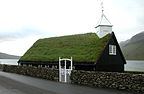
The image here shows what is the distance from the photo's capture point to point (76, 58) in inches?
1455

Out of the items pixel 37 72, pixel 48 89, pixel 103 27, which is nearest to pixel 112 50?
A: pixel 103 27

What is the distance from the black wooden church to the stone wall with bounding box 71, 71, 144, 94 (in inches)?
326

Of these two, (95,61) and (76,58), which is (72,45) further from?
(95,61)

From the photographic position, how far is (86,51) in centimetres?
3775

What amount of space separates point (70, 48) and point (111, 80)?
2047cm

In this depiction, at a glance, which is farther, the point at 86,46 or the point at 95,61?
the point at 86,46

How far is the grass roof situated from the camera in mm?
36531

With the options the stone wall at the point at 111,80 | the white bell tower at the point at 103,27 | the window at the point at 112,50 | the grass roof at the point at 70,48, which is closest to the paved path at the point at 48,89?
the stone wall at the point at 111,80

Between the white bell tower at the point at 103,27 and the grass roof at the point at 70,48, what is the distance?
36.6 inches

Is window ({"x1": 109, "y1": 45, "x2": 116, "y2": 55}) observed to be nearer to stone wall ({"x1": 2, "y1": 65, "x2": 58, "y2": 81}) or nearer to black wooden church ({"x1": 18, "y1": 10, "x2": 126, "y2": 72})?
black wooden church ({"x1": 18, "y1": 10, "x2": 126, "y2": 72})

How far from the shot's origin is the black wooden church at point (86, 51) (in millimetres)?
35272

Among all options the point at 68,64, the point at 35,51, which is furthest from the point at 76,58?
the point at 35,51

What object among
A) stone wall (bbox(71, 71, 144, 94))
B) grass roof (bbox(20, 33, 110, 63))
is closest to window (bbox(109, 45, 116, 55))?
grass roof (bbox(20, 33, 110, 63))

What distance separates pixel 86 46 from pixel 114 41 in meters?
4.21
